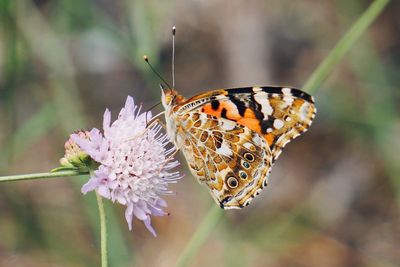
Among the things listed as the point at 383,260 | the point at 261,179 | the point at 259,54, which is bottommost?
the point at 383,260

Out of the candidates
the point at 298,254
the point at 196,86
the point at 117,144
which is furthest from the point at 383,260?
the point at 117,144

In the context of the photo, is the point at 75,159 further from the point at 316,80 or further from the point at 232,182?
the point at 316,80

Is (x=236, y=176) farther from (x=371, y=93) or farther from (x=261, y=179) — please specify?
(x=371, y=93)

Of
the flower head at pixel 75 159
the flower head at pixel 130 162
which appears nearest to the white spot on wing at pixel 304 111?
the flower head at pixel 130 162

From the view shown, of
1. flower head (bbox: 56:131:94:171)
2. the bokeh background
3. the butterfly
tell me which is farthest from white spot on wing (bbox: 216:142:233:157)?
the bokeh background

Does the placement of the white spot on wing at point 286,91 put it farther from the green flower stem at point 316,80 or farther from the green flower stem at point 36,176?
the green flower stem at point 36,176

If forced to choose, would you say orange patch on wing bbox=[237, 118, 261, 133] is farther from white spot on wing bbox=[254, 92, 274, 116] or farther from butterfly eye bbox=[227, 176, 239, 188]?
butterfly eye bbox=[227, 176, 239, 188]

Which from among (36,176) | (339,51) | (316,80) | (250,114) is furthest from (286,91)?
(36,176)
